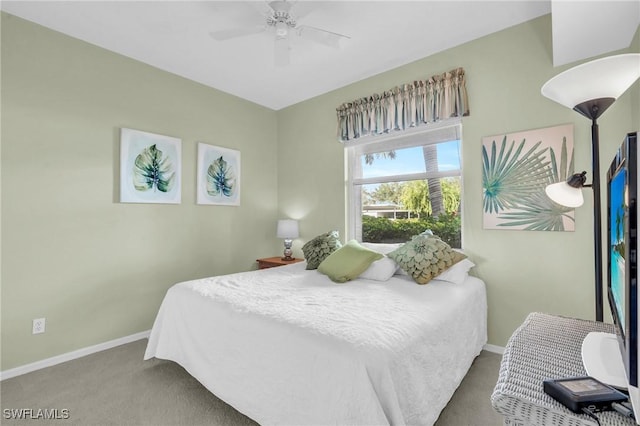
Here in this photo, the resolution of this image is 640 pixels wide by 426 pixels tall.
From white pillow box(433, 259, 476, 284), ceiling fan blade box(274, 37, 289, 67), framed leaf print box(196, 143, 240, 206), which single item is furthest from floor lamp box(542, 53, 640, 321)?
framed leaf print box(196, 143, 240, 206)

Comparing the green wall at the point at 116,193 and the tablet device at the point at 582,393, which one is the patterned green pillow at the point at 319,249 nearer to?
the green wall at the point at 116,193

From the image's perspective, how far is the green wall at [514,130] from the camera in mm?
2244

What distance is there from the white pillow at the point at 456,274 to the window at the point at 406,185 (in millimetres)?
470

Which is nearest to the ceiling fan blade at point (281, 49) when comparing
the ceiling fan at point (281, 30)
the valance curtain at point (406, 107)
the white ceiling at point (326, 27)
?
the ceiling fan at point (281, 30)

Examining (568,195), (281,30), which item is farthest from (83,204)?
(568,195)

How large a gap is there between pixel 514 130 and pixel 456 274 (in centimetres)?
128

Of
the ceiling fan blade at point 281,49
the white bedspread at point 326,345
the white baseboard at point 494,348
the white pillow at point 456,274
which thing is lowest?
the white baseboard at point 494,348

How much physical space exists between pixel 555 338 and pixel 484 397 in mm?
1076

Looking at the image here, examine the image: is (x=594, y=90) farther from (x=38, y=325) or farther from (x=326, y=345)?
(x=38, y=325)

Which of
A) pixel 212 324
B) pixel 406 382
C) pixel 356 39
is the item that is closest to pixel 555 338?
pixel 406 382

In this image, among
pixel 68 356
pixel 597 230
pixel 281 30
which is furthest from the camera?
pixel 68 356

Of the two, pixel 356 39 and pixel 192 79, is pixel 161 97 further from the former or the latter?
pixel 356 39

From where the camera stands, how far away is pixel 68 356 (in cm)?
258

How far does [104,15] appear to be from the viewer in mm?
2379
